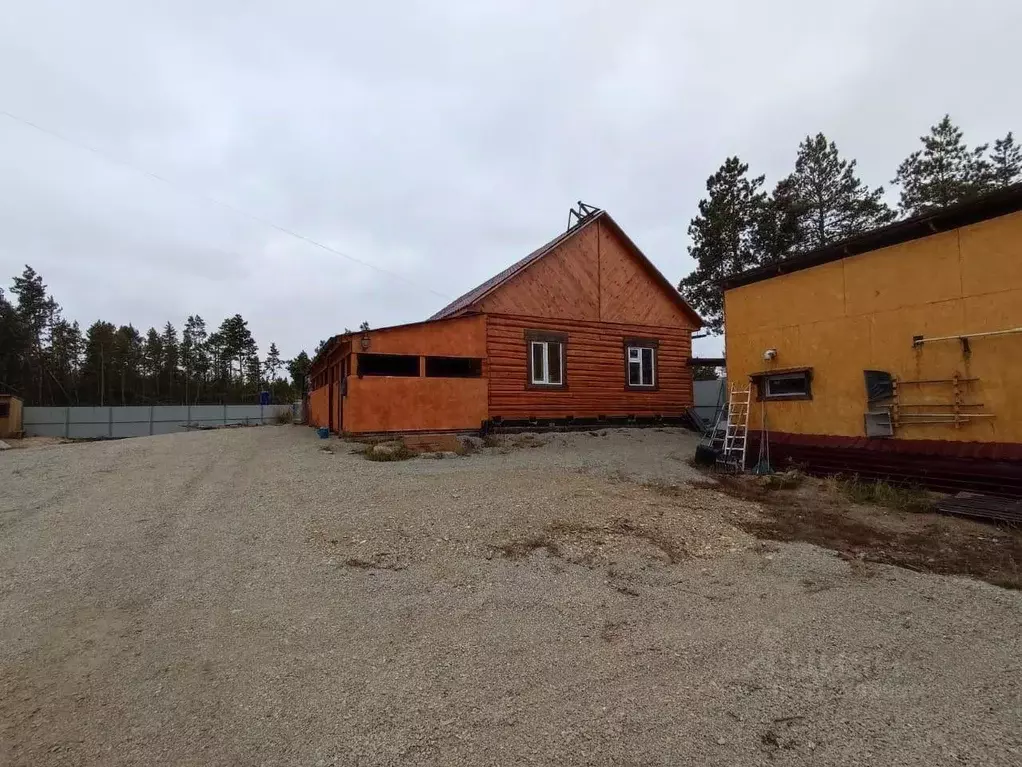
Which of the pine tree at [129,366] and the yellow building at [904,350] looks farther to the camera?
the pine tree at [129,366]

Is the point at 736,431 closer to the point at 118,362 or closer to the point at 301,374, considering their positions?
the point at 301,374

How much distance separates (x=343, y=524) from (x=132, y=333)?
6743 centimetres

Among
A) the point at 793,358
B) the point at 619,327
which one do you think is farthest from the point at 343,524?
the point at 619,327

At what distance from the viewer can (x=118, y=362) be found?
5475 centimetres

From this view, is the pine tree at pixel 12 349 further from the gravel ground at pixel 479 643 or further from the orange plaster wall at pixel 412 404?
the gravel ground at pixel 479 643

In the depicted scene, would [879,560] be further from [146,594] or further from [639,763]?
[146,594]

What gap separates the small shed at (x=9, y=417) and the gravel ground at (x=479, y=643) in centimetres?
2944

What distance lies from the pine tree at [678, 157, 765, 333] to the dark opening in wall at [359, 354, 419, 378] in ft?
56.2

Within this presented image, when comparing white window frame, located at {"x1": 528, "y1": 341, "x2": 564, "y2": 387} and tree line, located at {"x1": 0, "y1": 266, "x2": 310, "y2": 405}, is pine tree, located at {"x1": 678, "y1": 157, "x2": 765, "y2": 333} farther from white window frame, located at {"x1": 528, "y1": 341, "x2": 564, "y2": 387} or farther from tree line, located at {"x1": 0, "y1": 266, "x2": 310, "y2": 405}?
tree line, located at {"x1": 0, "y1": 266, "x2": 310, "y2": 405}

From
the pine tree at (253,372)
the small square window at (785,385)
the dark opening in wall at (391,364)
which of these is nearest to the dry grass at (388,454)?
the dark opening in wall at (391,364)

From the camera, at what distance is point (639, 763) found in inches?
98.2

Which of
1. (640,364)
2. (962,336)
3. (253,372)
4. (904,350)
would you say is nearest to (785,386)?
(904,350)

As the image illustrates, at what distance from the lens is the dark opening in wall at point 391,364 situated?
629 inches

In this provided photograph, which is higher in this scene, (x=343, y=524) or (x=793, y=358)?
(x=793, y=358)
